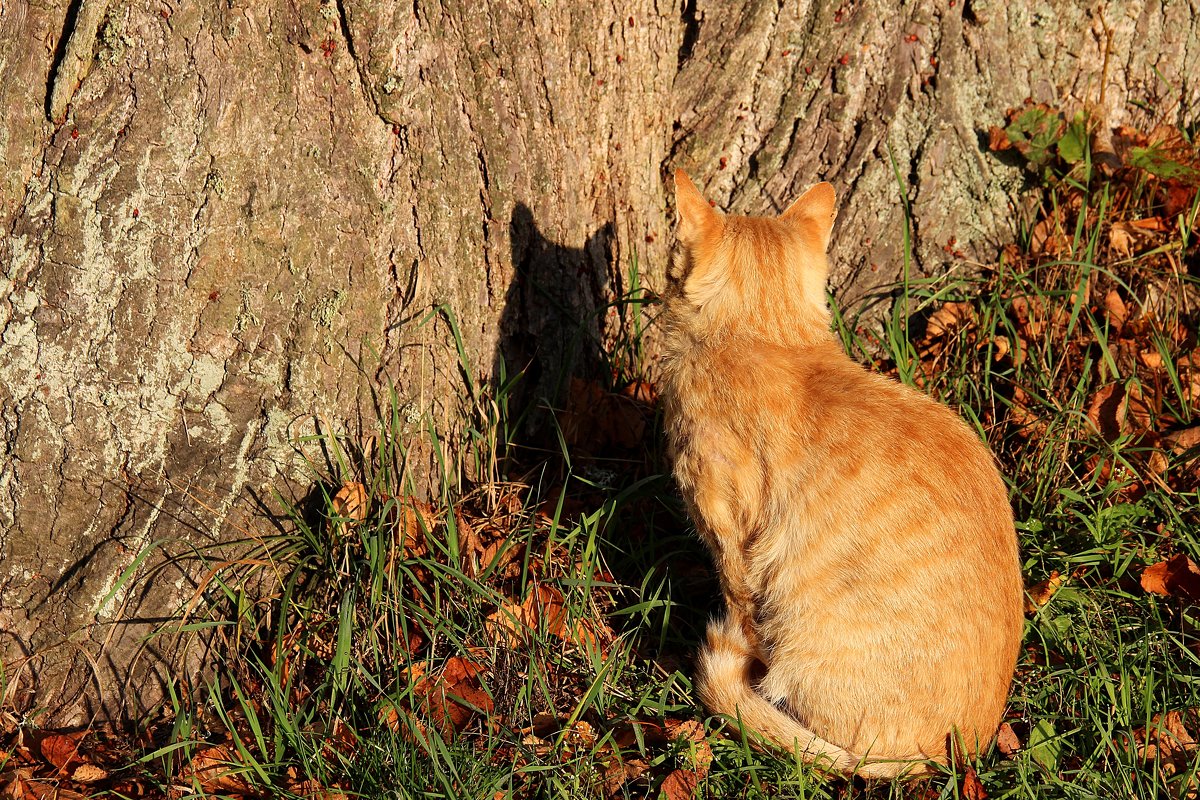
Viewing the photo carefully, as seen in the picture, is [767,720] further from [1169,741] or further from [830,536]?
[1169,741]

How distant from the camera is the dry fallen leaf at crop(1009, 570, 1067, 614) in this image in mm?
3080

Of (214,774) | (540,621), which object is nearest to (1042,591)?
(540,621)

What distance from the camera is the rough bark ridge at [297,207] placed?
276 centimetres

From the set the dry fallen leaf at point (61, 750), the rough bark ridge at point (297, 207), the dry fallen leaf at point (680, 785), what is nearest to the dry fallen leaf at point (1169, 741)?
the dry fallen leaf at point (680, 785)

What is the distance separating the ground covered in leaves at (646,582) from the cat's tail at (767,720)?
2.6 inches

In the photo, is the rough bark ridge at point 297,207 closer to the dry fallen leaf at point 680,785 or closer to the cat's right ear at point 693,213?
the cat's right ear at point 693,213

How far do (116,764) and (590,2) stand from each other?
2709 mm

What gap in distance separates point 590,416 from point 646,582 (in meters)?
0.68

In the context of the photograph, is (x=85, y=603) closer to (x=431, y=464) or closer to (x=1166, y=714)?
(x=431, y=464)

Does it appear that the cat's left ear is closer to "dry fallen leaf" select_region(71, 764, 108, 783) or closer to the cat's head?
the cat's head

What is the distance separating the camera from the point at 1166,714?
2.83 m

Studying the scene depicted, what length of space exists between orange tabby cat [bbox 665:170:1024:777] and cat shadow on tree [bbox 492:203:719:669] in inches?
16.2

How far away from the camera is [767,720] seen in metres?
2.70

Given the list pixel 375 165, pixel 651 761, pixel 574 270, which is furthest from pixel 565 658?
pixel 375 165
